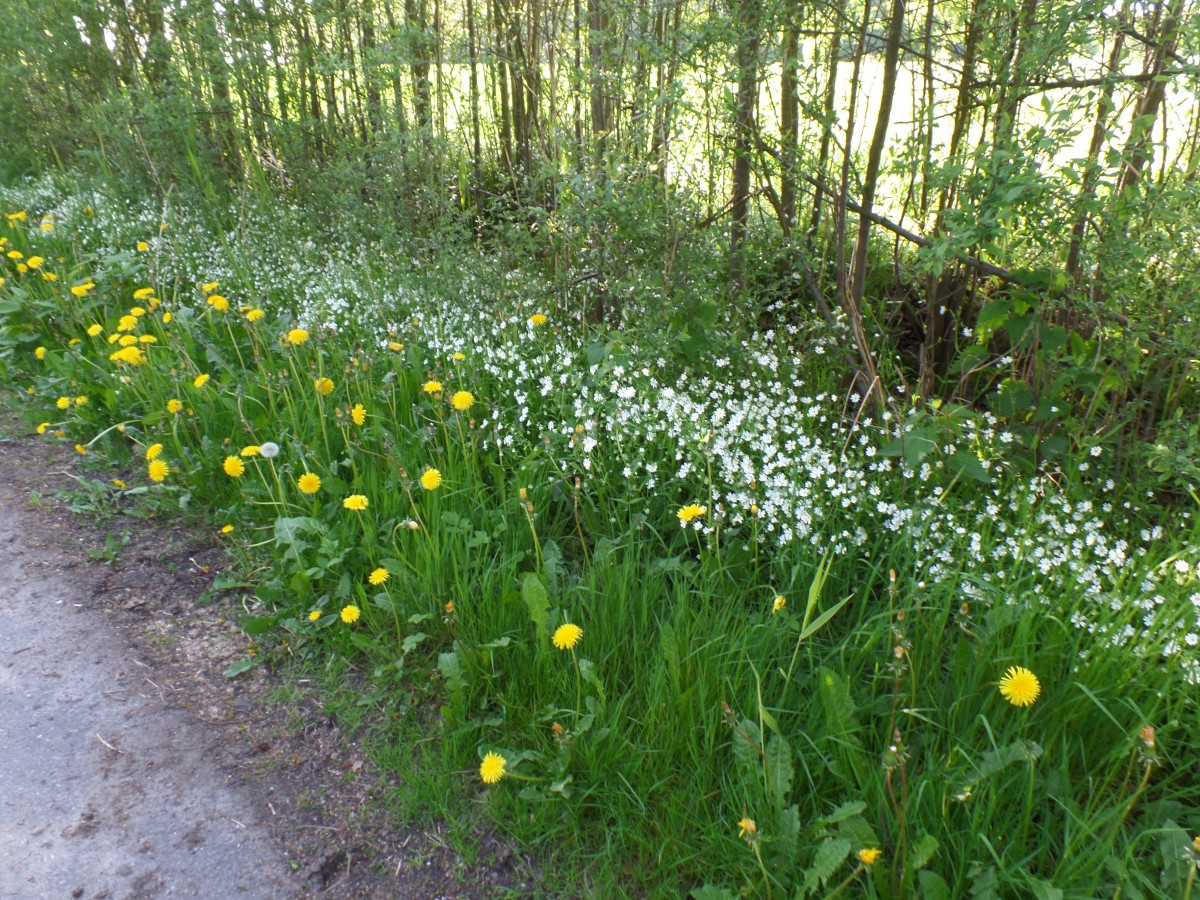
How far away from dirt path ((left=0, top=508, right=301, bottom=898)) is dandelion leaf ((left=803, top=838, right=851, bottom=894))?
116 centimetres

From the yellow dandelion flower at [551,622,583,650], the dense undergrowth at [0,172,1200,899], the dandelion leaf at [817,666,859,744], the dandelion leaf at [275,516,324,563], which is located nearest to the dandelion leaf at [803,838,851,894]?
the dense undergrowth at [0,172,1200,899]

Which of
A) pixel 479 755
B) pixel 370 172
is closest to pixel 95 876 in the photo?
pixel 479 755

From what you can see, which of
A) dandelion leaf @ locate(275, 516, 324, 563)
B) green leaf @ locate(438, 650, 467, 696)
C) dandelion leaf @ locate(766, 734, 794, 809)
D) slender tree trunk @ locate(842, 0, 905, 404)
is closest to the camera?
dandelion leaf @ locate(766, 734, 794, 809)

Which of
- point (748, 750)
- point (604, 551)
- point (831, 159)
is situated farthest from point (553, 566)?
point (831, 159)

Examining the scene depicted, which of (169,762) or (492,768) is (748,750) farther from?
(169,762)

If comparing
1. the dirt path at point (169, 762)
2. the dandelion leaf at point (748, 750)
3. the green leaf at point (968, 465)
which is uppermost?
the green leaf at point (968, 465)

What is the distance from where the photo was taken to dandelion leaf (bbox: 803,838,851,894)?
1.70m

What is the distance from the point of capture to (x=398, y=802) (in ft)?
6.97

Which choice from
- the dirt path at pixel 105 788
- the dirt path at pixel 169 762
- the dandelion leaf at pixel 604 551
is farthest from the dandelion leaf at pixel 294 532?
the dandelion leaf at pixel 604 551

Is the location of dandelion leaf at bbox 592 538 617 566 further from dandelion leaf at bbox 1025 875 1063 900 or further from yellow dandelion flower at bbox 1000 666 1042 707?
dandelion leaf at bbox 1025 875 1063 900

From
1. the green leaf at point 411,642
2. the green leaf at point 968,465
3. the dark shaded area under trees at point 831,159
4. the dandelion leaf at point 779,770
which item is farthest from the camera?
the dark shaded area under trees at point 831,159

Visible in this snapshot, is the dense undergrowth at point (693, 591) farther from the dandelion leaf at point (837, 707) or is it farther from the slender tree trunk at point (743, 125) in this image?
the slender tree trunk at point (743, 125)

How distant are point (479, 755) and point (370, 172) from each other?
401cm

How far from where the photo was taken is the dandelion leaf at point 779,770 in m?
1.87
